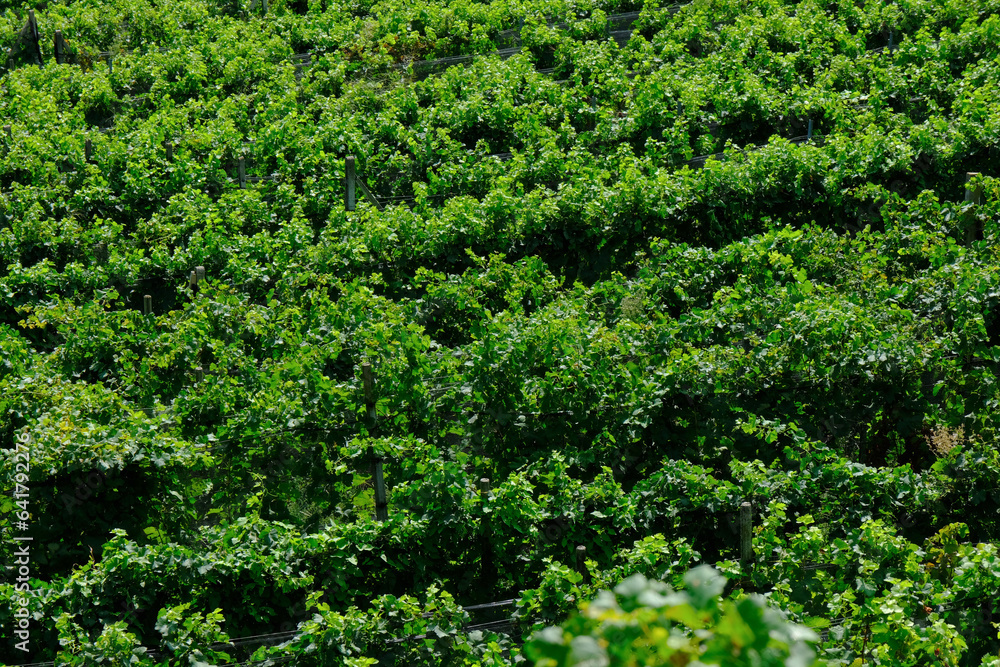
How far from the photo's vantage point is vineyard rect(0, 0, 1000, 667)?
18.2 feet

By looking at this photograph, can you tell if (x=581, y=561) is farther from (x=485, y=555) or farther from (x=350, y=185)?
(x=350, y=185)

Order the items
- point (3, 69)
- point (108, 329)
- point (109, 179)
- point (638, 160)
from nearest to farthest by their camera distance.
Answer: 1. point (108, 329)
2. point (638, 160)
3. point (109, 179)
4. point (3, 69)

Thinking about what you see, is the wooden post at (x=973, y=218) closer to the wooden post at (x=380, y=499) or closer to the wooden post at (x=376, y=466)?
the wooden post at (x=376, y=466)

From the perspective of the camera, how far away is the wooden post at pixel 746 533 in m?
5.89

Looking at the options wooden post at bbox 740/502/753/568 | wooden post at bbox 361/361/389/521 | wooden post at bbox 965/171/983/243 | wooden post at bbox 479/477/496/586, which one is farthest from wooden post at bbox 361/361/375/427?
wooden post at bbox 965/171/983/243

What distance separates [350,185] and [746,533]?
19.7 feet

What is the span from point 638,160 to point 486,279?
2622 mm

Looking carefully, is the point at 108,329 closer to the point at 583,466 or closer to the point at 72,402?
the point at 72,402

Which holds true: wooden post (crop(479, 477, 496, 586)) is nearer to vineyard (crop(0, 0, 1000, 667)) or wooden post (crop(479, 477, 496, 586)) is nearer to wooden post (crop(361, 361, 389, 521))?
vineyard (crop(0, 0, 1000, 667))

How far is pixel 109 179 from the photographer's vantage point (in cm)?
1137

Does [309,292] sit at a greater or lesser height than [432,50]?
lesser

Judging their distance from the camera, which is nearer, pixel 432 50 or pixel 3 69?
pixel 432 50

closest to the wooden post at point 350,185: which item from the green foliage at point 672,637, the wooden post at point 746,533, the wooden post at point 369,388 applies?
the wooden post at point 369,388

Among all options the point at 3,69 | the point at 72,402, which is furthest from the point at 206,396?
the point at 3,69
